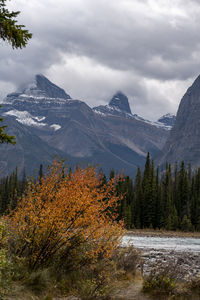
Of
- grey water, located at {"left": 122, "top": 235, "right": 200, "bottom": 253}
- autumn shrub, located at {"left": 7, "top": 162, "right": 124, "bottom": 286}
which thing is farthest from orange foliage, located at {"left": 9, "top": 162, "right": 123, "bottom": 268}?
grey water, located at {"left": 122, "top": 235, "right": 200, "bottom": 253}

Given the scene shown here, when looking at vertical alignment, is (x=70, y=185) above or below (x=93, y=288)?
above

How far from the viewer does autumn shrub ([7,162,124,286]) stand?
11.5 meters

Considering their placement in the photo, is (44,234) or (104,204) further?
(104,204)

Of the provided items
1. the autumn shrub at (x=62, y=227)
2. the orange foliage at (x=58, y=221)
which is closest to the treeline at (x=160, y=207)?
the autumn shrub at (x=62, y=227)

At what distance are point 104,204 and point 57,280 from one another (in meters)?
3.25

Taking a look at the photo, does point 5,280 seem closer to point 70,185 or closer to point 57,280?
point 57,280

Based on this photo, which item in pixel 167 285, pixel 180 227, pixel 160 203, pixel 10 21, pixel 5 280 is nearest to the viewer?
pixel 10 21

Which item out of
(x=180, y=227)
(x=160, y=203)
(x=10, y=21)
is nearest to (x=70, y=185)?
(x=10, y=21)

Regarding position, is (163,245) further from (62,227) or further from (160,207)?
(160,207)

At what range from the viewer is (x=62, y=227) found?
1166 centimetres

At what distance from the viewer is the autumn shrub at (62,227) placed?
453 inches

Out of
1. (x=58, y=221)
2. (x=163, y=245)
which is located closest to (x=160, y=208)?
(x=163, y=245)

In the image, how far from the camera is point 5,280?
947cm

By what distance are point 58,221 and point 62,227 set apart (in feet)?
1.86
